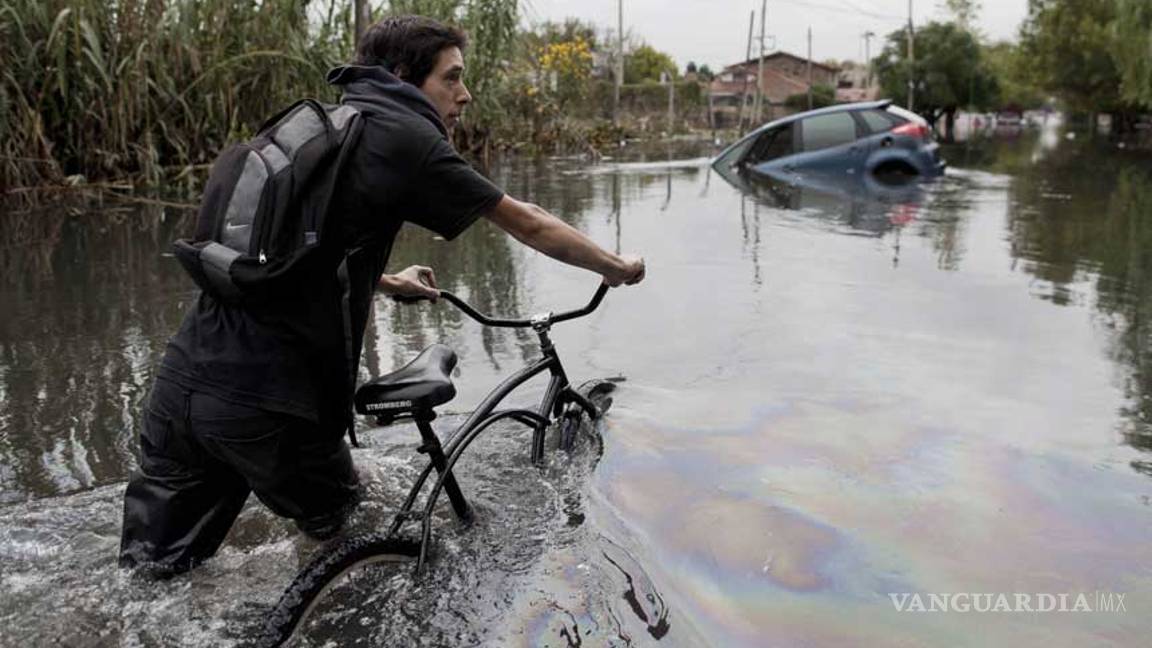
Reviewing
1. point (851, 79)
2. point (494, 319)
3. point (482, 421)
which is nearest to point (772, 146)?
point (494, 319)

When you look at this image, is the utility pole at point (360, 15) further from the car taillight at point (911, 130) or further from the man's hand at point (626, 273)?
the man's hand at point (626, 273)

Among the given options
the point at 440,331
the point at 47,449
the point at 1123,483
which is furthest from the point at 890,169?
the point at 47,449

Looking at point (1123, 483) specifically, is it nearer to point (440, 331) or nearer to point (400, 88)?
point (400, 88)

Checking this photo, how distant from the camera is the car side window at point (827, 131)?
17.4 metres

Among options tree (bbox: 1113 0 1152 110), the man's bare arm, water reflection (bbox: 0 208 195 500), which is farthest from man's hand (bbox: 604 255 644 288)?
tree (bbox: 1113 0 1152 110)

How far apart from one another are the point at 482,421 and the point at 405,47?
114cm

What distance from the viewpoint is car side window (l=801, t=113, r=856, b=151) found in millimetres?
17406

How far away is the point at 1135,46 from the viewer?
2644cm

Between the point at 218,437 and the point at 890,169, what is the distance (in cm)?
1616

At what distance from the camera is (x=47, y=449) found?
4.29 m

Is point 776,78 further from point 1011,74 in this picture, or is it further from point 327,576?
point 327,576

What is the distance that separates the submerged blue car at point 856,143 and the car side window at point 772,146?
2 centimetres

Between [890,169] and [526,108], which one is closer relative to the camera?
[890,169]

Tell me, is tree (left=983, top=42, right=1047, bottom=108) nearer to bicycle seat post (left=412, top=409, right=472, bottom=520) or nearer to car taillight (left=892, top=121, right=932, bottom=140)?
car taillight (left=892, top=121, right=932, bottom=140)
